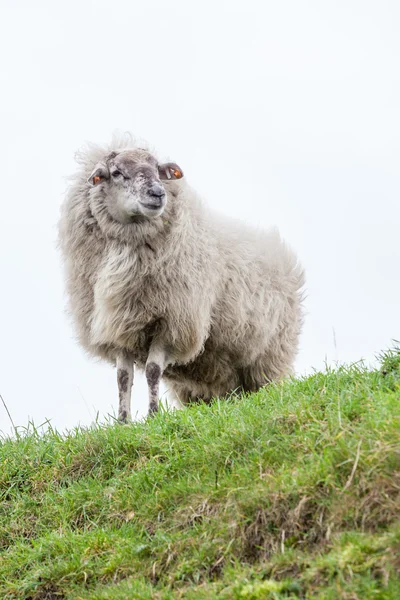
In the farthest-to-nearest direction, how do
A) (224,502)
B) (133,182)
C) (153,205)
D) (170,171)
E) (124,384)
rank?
(170,171)
(124,384)
(133,182)
(153,205)
(224,502)

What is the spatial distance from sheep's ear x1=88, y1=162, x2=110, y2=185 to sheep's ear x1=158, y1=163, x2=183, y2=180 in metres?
0.55

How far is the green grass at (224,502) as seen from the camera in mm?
3764

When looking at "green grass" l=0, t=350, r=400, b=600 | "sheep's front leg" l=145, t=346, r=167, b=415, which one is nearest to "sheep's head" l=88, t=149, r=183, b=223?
"sheep's front leg" l=145, t=346, r=167, b=415

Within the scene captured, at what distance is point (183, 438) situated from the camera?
5594mm

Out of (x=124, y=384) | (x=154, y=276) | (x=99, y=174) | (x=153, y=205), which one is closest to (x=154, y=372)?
(x=124, y=384)

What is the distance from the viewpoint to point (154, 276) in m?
7.48

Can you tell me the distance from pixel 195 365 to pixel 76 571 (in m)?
4.19

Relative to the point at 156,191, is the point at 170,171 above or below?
above

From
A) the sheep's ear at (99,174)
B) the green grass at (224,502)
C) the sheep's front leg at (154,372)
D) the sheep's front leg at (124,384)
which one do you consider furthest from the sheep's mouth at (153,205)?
the green grass at (224,502)

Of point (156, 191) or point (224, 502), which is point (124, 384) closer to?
point (156, 191)

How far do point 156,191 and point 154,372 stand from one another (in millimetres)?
1706

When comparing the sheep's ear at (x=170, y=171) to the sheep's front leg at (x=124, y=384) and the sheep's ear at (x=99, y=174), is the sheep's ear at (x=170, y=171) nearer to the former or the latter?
the sheep's ear at (x=99, y=174)

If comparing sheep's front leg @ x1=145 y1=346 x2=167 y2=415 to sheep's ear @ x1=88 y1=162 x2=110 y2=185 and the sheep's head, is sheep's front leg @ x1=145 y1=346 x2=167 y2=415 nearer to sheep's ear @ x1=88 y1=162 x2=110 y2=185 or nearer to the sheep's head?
the sheep's head

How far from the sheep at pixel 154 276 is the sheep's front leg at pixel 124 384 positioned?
10 mm
